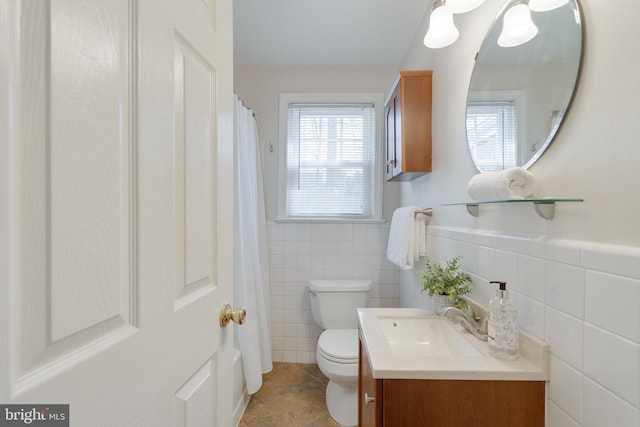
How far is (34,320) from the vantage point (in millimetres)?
301

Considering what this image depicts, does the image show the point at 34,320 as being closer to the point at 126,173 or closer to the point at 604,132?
the point at 126,173

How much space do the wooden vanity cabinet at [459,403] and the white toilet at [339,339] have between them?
0.82 metres

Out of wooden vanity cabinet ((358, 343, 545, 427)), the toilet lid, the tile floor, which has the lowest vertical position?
the tile floor

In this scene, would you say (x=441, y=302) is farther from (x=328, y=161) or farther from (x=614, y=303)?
(x=328, y=161)

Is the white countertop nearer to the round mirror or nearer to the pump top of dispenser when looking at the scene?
the pump top of dispenser

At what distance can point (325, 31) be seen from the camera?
181 cm

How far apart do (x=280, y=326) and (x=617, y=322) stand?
2.01 m

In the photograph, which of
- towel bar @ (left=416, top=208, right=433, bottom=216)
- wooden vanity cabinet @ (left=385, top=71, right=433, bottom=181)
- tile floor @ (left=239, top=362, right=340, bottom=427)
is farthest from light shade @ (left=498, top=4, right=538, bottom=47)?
tile floor @ (left=239, top=362, right=340, bottom=427)

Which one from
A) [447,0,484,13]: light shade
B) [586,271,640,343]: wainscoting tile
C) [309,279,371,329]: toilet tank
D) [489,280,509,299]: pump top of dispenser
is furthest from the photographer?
[309,279,371,329]: toilet tank

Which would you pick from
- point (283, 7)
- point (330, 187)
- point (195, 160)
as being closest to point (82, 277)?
point (195, 160)

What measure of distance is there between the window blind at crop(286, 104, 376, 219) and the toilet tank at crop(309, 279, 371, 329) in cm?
57

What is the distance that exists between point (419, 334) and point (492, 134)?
829 millimetres

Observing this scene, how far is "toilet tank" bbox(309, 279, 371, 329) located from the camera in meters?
2.01

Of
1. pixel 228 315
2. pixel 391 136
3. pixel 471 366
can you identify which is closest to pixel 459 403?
pixel 471 366
